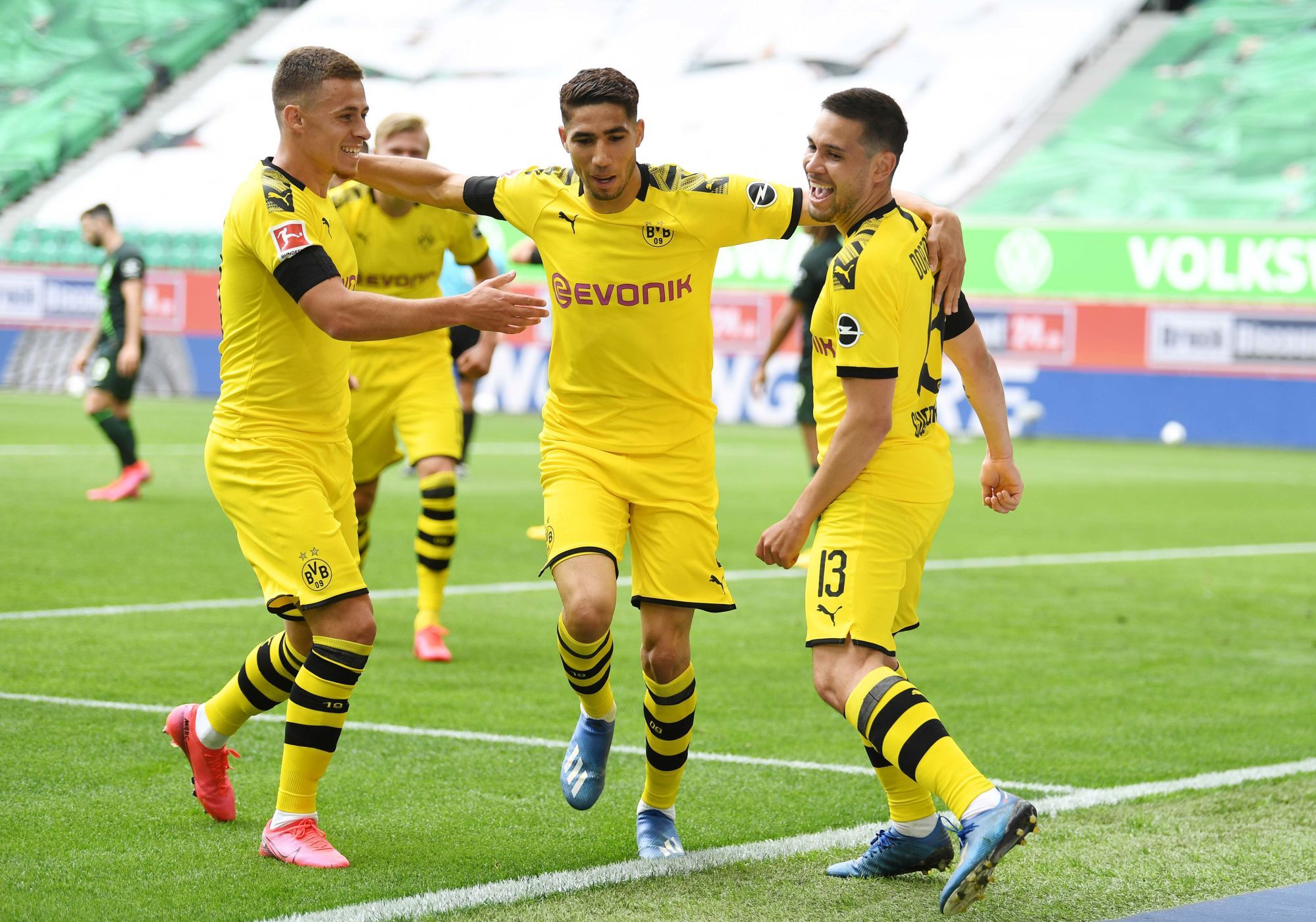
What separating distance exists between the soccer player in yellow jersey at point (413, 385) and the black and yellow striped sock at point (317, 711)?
3.09 m

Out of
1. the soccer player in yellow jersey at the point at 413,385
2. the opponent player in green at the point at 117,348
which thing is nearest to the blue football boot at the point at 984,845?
the soccer player in yellow jersey at the point at 413,385

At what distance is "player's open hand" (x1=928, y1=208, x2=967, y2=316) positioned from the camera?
14.7ft

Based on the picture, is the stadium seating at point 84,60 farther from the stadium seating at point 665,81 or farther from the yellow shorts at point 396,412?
the yellow shorts at point 396,412

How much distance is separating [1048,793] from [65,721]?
11.2ft

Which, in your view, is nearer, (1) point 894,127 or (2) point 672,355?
(1) point 894,127

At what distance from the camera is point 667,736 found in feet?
16.0

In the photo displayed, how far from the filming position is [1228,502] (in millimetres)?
16297

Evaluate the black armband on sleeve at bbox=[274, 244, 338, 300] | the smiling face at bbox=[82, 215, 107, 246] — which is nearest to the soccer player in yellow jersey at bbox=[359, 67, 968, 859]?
the black armband on sleeve at bbox=[274, 244, 338, 300]

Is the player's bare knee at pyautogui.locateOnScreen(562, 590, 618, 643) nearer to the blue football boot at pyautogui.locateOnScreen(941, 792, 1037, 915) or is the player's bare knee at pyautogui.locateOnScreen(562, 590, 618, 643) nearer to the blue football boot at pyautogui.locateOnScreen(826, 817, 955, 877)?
the blue football boot at pyautogui.locateOnScreen(826, 817, 955, 877)

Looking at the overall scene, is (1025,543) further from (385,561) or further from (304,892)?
(304,892)

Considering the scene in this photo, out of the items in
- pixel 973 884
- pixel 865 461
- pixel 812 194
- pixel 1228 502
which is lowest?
pixel 1228 502

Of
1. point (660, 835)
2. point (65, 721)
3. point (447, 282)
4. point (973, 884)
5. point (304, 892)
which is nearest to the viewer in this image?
point (973, 884)

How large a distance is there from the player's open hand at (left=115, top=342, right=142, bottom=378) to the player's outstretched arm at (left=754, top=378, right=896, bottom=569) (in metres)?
10.2

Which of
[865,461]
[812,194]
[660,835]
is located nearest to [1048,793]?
[660,835]
